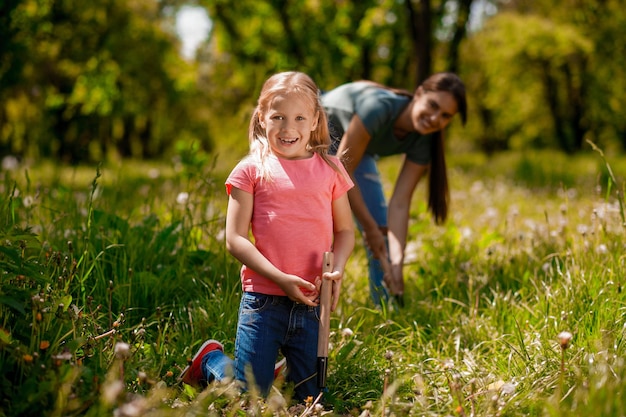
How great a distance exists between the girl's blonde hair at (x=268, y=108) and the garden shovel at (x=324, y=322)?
0.41 metres

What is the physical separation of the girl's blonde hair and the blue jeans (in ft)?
1.68

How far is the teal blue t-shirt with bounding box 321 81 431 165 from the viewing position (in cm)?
387

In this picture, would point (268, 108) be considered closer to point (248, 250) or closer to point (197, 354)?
point (248, 250)

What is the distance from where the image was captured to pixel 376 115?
12.6ft

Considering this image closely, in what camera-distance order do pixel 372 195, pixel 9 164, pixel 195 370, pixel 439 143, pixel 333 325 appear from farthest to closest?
pixel 9 164 < pixel 372 195 < pixel 439 143 < pixel 333 325 < pixel 195 370

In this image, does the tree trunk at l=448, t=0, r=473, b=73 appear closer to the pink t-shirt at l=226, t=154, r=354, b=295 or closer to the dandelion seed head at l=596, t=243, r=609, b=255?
the dandelion seed head at l=596, t=243, r=609, b=255

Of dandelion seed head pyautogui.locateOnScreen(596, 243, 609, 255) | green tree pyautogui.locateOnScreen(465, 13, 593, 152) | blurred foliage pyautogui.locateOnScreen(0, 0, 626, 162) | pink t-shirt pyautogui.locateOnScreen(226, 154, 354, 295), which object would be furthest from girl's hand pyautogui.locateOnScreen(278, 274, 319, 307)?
green tree pyautogui.locateOnScreen(465, 13, 593, 152)

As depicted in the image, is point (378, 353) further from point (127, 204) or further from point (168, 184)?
point (168, 184)

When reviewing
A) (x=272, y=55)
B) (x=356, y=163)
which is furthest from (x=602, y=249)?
(x=272, y=55)

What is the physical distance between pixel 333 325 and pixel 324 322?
0.88 meters

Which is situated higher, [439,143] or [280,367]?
[439,143]

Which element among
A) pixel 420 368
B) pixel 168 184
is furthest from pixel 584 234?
pixel 168 184

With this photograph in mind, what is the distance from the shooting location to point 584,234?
350cm

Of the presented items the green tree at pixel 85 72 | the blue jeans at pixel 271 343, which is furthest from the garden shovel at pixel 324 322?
the green tree at pixel 85 72
